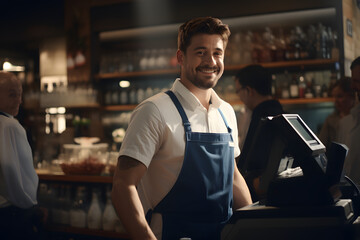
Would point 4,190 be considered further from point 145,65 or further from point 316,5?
point 316,5

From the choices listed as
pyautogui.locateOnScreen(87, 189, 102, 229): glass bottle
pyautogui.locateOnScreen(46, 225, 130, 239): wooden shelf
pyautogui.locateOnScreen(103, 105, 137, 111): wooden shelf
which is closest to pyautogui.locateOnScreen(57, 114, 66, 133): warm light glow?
pyautogui.locateOnScreen(103, 105, 137, 111): wooden shelf

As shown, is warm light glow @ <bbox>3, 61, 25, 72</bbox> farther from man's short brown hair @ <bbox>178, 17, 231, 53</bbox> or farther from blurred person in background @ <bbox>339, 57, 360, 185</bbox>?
man's short brown hair @ <bbox>178, 17, 231, 53</bbox>

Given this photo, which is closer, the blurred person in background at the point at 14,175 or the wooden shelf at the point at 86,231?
the blurred person in background at the point at 14,175

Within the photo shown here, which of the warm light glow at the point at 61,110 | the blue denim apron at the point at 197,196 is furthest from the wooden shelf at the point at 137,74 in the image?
the blue denim apron at the point at 197,196

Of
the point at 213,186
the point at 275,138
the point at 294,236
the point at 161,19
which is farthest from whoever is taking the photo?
the point at 161,19

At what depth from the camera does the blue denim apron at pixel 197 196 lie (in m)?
1.91

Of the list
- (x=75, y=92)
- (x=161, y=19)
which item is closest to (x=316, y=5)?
(x=161, y=19)

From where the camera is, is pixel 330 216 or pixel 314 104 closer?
pixel 330 216

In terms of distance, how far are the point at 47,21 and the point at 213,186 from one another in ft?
17.9

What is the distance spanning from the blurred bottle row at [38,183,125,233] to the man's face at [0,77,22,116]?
1179 mm

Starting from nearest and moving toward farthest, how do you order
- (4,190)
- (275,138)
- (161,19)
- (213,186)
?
(275,138)
(213,186)
(4,190)
(161,19)

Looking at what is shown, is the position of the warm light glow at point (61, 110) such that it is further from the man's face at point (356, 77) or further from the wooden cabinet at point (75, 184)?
the man's face at point (356, 77)

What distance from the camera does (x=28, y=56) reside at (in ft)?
22.9

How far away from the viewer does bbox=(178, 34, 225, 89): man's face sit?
6.40ft
